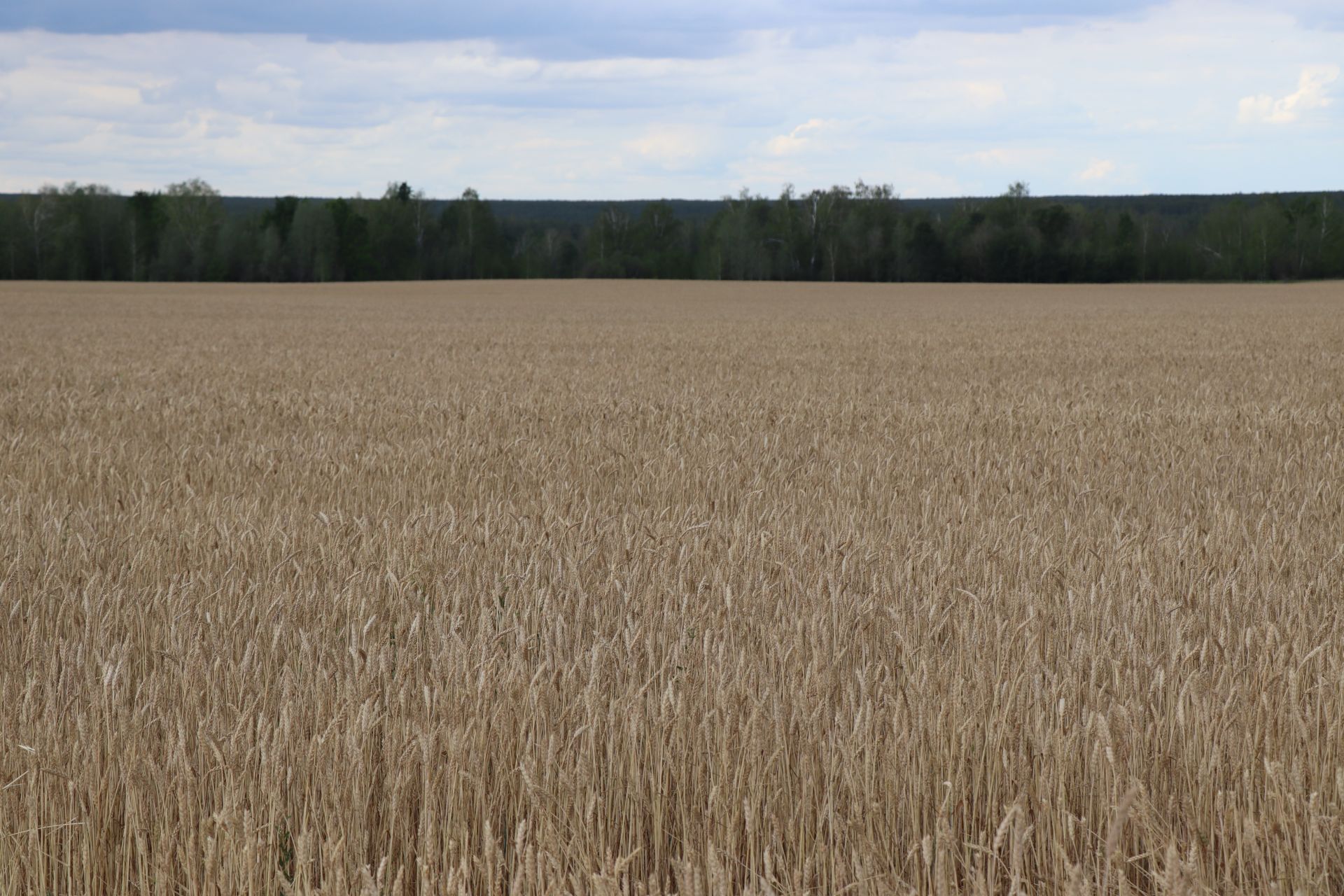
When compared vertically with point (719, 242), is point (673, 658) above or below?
below

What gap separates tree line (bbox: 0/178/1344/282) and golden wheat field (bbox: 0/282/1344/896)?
80.2m

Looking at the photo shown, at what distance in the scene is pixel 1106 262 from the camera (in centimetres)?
8312

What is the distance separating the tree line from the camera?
283 ft

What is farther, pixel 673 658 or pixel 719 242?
pixel 719 242

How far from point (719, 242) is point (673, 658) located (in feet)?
306

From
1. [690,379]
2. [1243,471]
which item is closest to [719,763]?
[1243,471]

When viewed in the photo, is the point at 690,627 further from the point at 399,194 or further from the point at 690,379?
the point at 399,194

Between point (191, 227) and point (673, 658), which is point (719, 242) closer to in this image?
point (191, 227)

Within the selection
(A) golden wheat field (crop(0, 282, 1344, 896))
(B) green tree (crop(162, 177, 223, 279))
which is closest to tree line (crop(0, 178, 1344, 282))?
(B) green tree (crop(162, 177, 223, 279))

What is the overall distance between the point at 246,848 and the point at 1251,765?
2059mm

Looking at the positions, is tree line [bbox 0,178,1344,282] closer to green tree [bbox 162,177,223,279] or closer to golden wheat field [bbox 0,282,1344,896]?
green tree [bbox 162,177,223,279]

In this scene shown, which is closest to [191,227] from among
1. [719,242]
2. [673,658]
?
[719,242]

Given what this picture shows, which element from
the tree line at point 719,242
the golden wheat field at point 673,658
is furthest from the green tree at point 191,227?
the golden wheat field at point 673,658

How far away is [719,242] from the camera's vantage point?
95.1 m
